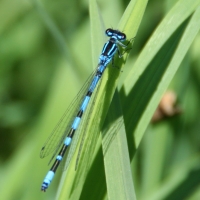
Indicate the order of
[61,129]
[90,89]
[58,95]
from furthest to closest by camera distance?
[58,95], [90,89], [61,129]

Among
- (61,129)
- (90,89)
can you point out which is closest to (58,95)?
(90,89)

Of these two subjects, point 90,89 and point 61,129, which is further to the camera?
point 90,89

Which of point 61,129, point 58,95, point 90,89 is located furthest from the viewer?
point 58,95

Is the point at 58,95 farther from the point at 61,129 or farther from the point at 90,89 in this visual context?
the point at 61,129

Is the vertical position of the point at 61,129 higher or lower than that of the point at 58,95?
lower

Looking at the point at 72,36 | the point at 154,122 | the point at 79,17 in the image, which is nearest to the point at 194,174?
the point at 154,122

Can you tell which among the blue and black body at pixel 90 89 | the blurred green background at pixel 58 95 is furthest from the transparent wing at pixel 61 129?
the blurred green background at pixel 58 95

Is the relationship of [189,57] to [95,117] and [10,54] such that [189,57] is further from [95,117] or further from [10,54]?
[10,54]
